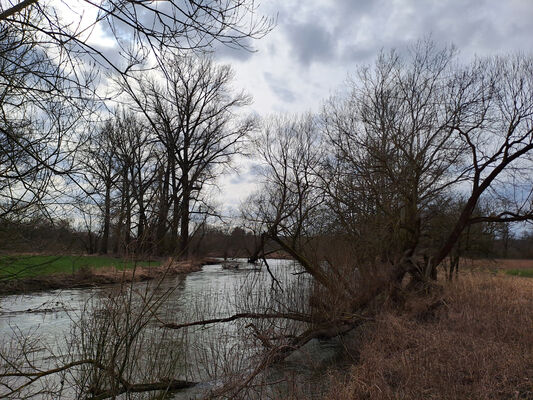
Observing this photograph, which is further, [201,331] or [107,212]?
[201,331]

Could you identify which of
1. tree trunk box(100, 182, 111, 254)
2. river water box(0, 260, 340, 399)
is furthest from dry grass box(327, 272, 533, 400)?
tree trunk box(100, 182, 111, 254)

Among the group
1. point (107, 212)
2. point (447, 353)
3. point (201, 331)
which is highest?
point (107, 212)

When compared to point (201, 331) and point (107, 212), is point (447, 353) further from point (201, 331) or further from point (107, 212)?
point (107, 212)

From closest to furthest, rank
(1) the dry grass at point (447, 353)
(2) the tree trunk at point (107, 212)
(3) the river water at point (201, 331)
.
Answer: (2) the tree trunk at point (107, 212) → (1) the dry grass at point (447, 353) → (3) the river water at point (201, 331)

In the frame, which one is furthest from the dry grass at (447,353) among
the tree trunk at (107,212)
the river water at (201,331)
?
the tree trunk at (107,212)

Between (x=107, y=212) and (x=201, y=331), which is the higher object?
(x=107, y=212)

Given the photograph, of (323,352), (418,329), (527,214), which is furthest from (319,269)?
(527,214)

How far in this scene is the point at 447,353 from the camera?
19.7 feet

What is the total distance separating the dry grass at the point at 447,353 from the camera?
15.6ft

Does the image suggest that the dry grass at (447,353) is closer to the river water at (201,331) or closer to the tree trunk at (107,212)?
the river water at (201,331)

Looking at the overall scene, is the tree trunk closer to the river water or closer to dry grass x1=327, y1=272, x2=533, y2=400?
the river water

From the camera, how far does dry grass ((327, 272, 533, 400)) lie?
4762 millimetres

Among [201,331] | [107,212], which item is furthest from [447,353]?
[107,212]

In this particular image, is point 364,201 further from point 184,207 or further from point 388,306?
point 184,207
